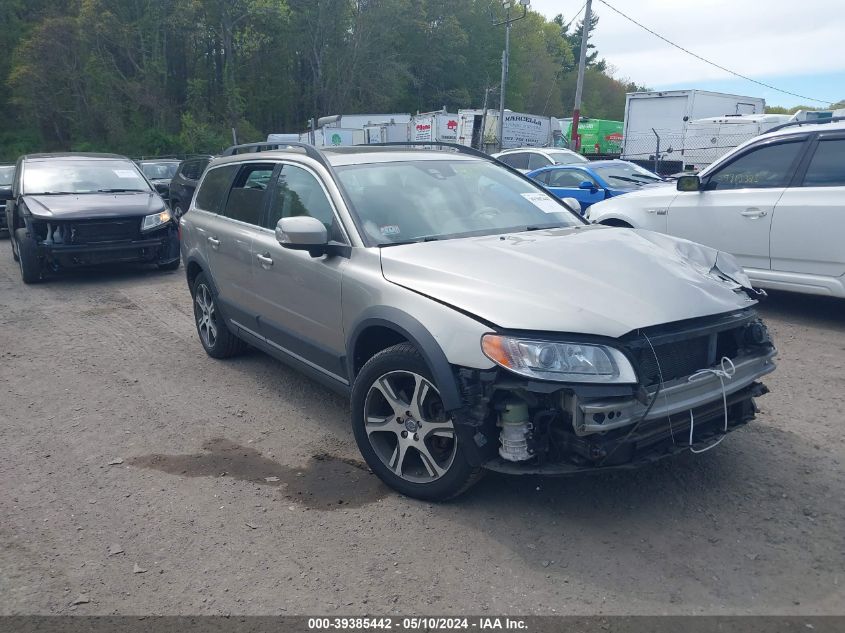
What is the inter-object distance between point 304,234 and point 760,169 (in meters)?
5.04

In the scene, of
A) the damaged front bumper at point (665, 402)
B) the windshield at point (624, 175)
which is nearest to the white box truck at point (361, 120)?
the windshield at point (624, 175)

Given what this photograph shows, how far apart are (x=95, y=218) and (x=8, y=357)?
139 inches

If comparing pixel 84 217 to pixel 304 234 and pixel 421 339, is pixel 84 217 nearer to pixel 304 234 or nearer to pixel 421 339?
pixel 304 234

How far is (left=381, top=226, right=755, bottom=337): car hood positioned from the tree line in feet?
147

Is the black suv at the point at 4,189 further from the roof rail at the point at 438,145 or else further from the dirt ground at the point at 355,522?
the roof rail at the point at 438,145

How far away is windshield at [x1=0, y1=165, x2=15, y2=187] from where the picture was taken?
53.8 ft

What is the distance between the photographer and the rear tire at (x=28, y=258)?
9.59m

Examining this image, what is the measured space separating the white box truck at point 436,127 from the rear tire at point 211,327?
2352 centimetres

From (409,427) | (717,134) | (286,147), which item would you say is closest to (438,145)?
(286,147)

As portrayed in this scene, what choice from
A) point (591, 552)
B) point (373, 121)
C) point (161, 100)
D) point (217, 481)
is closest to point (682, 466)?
point (591, 552)

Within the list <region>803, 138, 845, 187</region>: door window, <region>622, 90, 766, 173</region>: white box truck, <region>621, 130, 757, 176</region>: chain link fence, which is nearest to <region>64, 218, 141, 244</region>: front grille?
<region>803, 138, 845, 187</region>: door window

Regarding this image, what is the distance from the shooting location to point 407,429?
3.55 meters

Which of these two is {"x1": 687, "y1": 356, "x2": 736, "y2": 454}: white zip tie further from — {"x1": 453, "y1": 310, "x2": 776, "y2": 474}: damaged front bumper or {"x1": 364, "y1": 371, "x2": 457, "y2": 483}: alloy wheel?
{"x1": 364, "y1": 371, "x2": 457, "y2": 483}: alloy wheel

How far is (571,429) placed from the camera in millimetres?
3068
